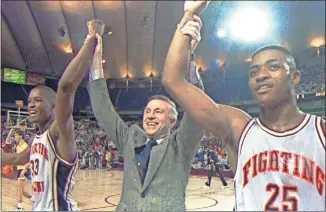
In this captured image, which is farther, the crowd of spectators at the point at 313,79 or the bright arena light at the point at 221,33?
the crowd of spectators at the point at 313,79

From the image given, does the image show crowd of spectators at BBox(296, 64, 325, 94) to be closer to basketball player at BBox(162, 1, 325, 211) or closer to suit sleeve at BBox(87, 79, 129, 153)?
suit sleeve at BBox(87, 79, 129, 153)

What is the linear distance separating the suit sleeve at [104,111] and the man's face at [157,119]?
17cm

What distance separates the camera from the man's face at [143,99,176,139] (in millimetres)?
2039

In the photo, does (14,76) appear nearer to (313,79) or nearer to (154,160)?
(313,79)

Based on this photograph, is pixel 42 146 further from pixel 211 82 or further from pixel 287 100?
pixel 211 82

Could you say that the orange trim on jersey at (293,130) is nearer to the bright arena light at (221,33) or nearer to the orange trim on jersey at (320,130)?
the orange trim on jersey at (320,130)

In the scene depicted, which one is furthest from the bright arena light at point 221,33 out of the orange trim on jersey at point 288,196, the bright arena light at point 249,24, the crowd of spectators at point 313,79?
the orange trim on jersey at point 288,196

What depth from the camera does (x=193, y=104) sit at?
1.48m

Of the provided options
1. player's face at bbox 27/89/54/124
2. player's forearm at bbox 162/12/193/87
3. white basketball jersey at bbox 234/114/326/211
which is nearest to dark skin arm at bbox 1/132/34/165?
player's face at bbox 27/89/54/124

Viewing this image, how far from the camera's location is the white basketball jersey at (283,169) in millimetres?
1248

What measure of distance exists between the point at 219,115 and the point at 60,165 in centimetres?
112

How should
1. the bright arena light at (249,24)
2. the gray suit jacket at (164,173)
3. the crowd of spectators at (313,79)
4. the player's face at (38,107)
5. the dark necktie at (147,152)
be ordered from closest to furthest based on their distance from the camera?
1. the gray suit jacket at (164,173)
2. the dark necktie at (147,152)
3. the player's face at (38,107)
4. the bright arena light at (249,24)
5. the crowd of spectators at (313,79)

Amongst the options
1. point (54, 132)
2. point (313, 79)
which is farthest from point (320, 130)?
point (313, 79)

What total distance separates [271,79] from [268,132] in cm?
21
